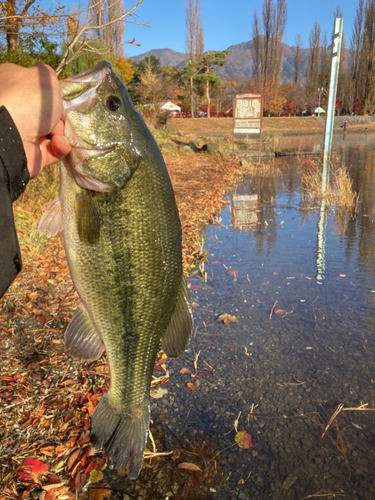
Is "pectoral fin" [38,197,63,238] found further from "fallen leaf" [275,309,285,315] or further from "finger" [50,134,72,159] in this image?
"fallen leaf" [275,309,285,315]

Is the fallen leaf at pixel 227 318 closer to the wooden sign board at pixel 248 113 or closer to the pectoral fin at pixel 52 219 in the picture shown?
the pectoral fin at pixel 52 219

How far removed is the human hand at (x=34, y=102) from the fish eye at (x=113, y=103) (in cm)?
21

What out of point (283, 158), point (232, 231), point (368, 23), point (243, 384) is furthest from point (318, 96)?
point (243, 384)

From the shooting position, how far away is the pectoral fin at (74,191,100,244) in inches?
67.7

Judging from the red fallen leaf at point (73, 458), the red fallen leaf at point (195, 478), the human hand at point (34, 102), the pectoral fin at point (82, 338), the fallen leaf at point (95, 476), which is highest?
the human hand at point (34, 102)

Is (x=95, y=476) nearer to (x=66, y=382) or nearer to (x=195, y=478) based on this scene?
(x=195, y=478)

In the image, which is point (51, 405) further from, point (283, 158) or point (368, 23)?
point (368, 23)

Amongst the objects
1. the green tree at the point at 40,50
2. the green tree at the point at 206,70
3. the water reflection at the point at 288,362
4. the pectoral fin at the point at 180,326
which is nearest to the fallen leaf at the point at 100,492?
the water reflection at the point at 288,362

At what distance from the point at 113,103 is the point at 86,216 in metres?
0.54

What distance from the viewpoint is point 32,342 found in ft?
12.4

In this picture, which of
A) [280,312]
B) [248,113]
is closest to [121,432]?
[280,312]

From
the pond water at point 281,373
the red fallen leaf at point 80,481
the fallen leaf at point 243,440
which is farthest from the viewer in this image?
the fallen leaf at point 243,440

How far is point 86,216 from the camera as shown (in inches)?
67.5

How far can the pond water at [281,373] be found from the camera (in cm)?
262
